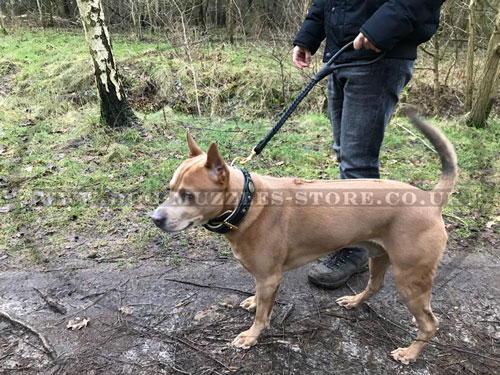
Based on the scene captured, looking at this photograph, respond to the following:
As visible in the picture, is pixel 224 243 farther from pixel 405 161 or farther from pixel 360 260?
pixel 405 161

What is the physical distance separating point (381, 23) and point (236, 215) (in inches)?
71.0

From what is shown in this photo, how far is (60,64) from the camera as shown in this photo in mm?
10727

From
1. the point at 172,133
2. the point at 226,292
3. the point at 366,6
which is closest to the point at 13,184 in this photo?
the point at 172,133

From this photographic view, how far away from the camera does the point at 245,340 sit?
9.20 ft

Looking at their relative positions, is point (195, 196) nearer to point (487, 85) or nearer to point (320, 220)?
point (320, 220)

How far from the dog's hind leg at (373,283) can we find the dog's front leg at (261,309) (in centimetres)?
84

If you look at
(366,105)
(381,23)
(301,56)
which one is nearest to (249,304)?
(366,105)

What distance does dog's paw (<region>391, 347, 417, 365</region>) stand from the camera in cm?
268

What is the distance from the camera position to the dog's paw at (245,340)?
9.17ft

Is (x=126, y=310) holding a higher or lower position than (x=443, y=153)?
lower

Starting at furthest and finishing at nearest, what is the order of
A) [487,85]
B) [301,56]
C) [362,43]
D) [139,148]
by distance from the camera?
1. [487,85]
2. [139,148]
3. [301,56]
4. [362,43]

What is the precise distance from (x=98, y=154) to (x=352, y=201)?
5150 mm

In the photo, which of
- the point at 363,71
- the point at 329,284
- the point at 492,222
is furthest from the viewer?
the point at 492,222

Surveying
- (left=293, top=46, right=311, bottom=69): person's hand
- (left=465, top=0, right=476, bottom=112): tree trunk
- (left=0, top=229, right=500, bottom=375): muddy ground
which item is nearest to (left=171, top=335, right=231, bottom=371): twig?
(left=0, top=229, right=500, bottom=375): muddy ground
